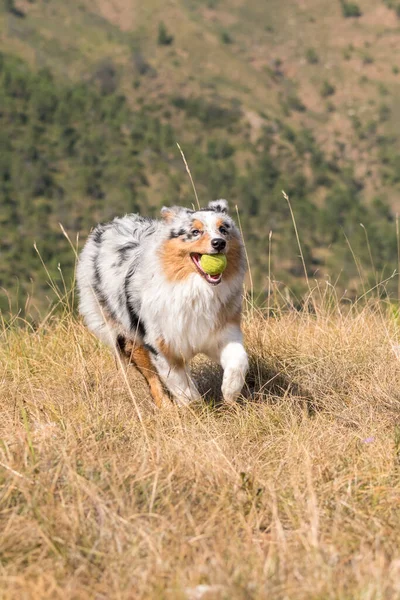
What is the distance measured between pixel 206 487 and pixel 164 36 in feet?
396

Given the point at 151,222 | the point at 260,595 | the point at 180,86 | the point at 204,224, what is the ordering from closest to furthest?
the point at 260,595, the point at 204,224, the point at 151,222, the point at 180,86

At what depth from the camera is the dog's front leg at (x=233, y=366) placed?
4684 millimetres

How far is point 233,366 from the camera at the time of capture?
184 inches

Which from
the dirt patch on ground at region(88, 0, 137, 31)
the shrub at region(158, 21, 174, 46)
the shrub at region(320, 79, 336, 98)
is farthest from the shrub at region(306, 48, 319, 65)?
the dirt patch on ground at region(88, 0, 137, 31)

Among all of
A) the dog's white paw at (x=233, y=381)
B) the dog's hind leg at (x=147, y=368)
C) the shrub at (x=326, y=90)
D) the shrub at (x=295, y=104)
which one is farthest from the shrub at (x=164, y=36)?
the dog's white paw at (x=233, y=381)

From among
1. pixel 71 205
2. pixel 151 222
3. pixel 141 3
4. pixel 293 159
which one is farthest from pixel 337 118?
pixel 151 222

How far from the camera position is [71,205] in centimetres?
7619

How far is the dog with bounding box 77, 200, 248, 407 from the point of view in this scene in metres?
4.77

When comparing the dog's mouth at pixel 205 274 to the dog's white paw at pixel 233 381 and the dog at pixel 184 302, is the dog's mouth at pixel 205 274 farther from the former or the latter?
the dog's white paw at pixel 233 381

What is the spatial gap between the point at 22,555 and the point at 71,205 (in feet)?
245

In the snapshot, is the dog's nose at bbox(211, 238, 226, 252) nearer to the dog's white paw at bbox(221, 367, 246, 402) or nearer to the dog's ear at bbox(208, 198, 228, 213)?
the dog's ear at bbox(208, 198, 228, 213)

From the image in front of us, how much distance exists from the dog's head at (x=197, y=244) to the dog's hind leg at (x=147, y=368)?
0.65 meters

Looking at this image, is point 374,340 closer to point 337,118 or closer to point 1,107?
point 1,107

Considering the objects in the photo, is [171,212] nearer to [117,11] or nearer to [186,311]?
[186,311]
